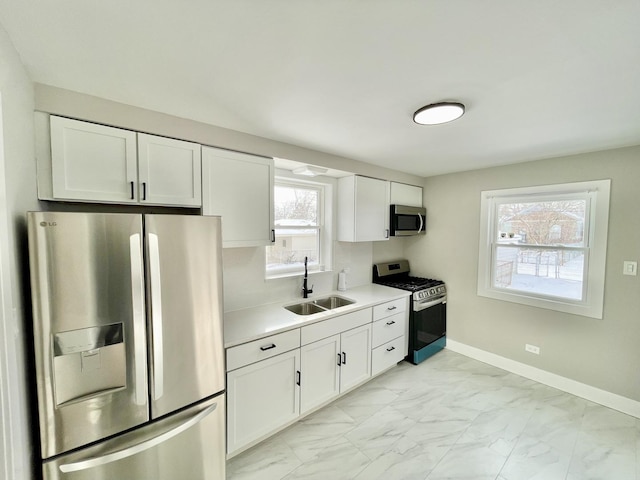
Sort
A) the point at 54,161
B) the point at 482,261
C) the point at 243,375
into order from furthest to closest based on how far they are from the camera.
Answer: the point at 482,261, the point at 243,375, the point at 54,161

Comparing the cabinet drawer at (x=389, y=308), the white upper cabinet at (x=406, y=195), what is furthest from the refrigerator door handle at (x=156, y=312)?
the white upper cabinet at (x=406, y=195)

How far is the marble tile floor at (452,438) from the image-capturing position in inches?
68.3

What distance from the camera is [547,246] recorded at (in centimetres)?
270

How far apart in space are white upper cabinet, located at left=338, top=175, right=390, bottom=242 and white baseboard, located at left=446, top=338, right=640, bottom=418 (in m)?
1.89

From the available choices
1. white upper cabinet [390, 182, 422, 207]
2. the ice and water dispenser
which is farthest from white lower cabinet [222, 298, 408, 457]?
white upper cabinet [390, 182, 422, 207]

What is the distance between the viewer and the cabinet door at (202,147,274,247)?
184cm

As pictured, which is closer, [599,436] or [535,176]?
[599,436]

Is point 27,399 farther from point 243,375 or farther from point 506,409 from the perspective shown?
point 506,409

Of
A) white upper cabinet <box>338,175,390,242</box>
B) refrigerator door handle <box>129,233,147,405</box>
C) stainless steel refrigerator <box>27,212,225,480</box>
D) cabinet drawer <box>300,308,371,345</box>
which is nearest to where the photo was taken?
stainless steel refrigerator <box>27,212,225,480</box>

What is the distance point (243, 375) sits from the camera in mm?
1737

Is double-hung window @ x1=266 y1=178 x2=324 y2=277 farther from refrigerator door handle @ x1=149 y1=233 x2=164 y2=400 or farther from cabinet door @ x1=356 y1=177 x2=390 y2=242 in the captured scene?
refrigerator door handle @ x1=149 y1=233 x2=164 y2=400

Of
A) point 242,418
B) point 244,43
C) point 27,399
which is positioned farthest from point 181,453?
point 244,43

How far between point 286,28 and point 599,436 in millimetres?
3523

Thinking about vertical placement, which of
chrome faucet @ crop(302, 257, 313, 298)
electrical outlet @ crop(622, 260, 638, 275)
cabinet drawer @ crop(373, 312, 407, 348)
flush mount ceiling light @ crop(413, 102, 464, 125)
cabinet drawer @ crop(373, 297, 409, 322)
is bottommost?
cabinet drawer @ crop(373, 312, 407, 348)
